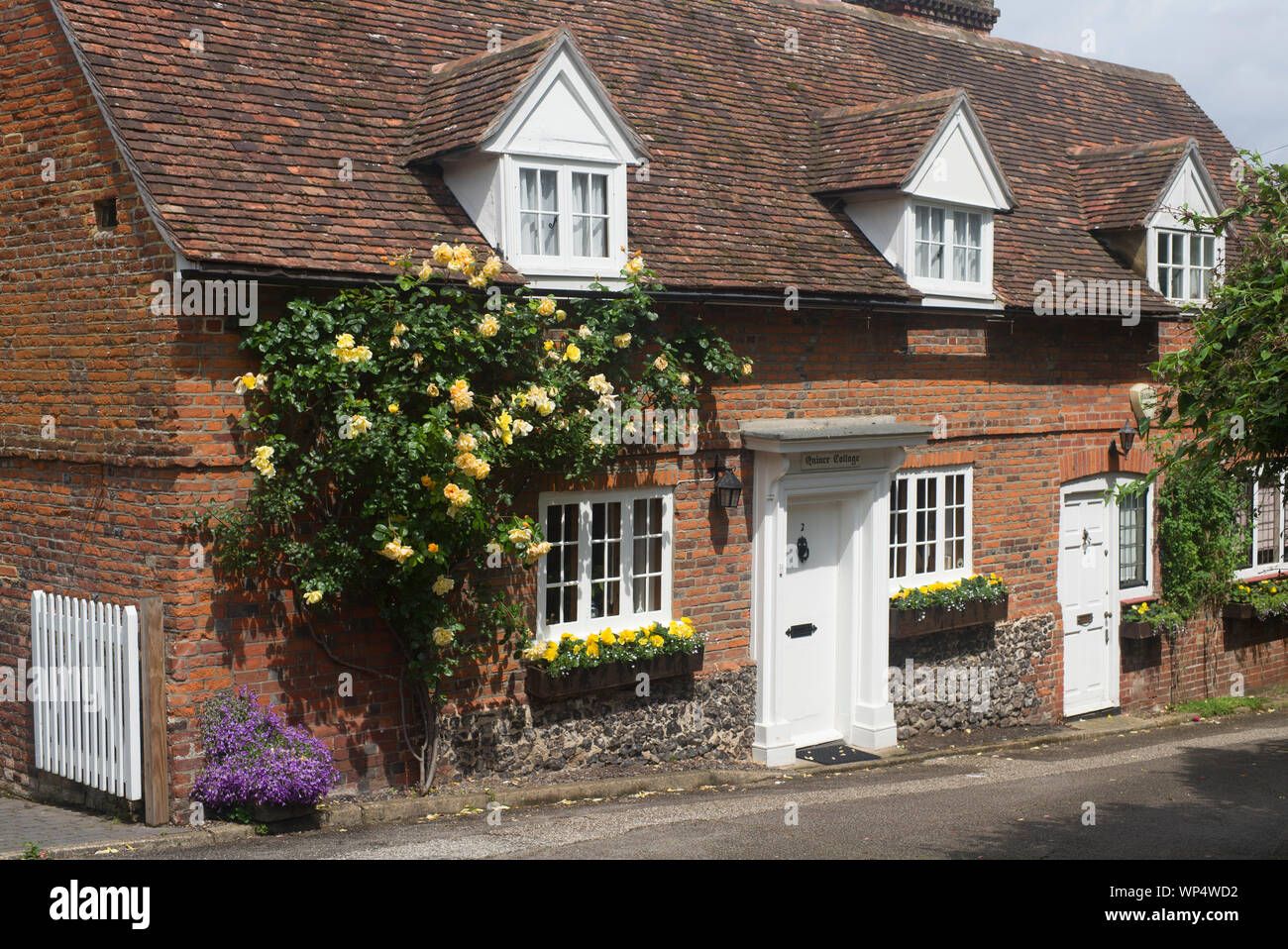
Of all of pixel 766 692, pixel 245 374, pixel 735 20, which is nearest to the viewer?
pixel 245 374

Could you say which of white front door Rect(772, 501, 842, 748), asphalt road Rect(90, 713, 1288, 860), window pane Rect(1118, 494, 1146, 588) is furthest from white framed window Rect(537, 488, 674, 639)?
window pane Rect(1118, 494, 1146, 588)

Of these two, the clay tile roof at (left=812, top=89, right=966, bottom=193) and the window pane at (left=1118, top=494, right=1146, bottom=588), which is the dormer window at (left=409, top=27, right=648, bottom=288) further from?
Answer: the window pane at (left=1118, top=494, right=1146, bottom=588)

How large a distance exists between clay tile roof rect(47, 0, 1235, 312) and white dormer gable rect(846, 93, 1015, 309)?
0.24m

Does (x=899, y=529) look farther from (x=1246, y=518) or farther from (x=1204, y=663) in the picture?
(x=1246, y=518)

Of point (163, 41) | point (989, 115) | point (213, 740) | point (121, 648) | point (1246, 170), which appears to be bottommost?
point (213, 740)

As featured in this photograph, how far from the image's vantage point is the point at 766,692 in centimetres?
1241

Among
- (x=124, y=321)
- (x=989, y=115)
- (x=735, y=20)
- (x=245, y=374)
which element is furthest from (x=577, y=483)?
(x=989, y=115)

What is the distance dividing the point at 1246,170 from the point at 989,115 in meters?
8.85

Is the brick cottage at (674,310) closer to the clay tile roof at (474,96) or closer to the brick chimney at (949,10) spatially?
the clay tile roof at (474,96)

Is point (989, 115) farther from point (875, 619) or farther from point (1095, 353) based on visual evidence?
point (875, 619)

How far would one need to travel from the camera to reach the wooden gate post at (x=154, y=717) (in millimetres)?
9047

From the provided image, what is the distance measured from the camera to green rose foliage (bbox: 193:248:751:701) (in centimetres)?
917

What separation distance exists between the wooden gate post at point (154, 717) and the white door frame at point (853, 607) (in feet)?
17.8

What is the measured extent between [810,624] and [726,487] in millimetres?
1909
